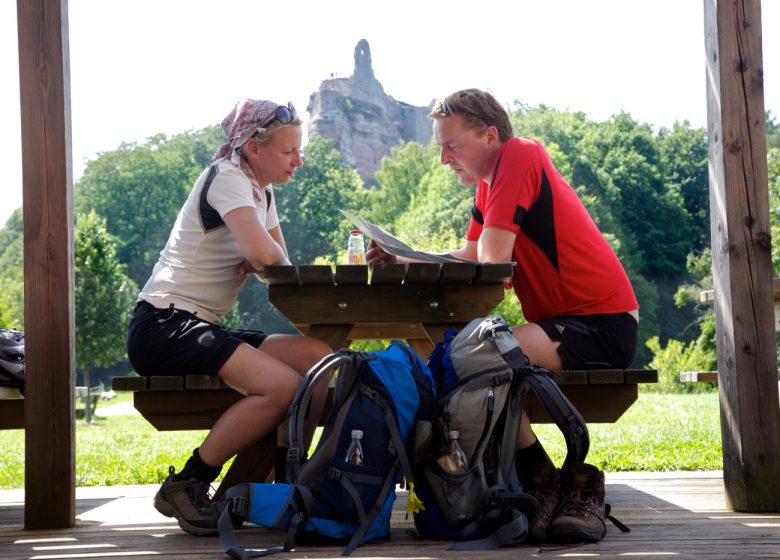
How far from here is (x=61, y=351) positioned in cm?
418

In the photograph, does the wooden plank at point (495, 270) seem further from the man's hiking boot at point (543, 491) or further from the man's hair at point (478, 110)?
the man's hair at point (478, 110)

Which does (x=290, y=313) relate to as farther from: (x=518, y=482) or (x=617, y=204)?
(x=617, y=204)

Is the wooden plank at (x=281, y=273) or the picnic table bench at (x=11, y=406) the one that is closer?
the wooden plank at (x=281, y=273)

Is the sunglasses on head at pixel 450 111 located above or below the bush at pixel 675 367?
above

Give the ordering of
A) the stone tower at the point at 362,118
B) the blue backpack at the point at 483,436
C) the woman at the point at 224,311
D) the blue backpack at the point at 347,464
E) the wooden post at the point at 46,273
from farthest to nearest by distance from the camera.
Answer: the stone tower at the point at 362,118, the wooden post at the point at 46,273, the woman at the point at 224,311, the blue backpack at the point at 483,436, the blue backpack at the point at 347,464

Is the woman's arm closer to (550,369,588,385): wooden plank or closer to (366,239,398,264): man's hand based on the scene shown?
(366,239,398,264): man's hand

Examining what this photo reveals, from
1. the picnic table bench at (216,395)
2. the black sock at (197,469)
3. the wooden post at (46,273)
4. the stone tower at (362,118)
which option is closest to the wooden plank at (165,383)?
the picnic table bench at (216,395)

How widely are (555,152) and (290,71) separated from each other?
31249 millimetres

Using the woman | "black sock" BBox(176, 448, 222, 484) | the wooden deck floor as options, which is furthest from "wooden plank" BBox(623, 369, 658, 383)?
"black sock" BBox(176, 448, 222, 484)

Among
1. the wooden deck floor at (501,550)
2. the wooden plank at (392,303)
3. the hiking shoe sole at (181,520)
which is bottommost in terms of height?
the wooden deck floor at (501,550)

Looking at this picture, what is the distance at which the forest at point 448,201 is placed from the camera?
151 ft

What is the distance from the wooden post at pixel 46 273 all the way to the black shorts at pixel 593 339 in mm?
1918

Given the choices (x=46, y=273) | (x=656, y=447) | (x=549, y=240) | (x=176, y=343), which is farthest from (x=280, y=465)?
(x=656, y=447)

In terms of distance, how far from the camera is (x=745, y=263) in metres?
4.20
